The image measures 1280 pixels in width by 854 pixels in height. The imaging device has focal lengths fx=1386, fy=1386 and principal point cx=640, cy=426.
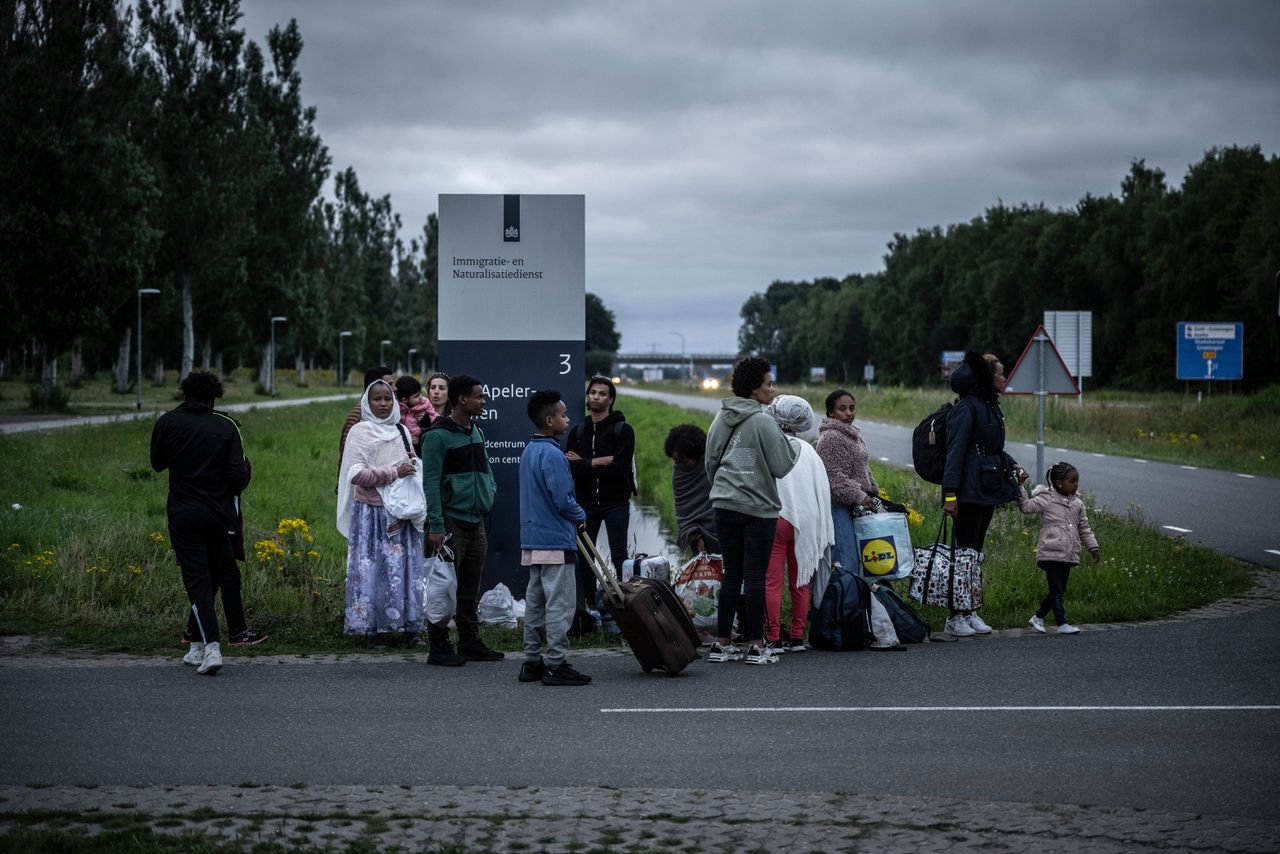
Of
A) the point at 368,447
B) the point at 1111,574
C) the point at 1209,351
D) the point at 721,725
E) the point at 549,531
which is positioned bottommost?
the point at 721,725

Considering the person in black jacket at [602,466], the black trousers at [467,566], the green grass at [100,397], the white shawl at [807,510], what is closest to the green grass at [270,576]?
the black trousers at [467,566]

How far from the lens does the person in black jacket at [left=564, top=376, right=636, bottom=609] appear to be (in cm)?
1097

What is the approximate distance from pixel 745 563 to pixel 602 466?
6.17ft

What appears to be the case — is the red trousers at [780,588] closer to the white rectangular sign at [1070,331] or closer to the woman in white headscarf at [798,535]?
the woman in white headscarf at [798,535]

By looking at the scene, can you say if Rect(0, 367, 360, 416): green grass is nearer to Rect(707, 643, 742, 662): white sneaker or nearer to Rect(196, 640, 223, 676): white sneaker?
Rect(196, 640, 223, 676): white sneaker

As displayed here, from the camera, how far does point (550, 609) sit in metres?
8.91

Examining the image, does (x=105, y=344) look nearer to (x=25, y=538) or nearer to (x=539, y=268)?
(x=25, y=538)

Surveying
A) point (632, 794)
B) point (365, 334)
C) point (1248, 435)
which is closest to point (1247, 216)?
point (1248, 435)

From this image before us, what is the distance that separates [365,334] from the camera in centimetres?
10719

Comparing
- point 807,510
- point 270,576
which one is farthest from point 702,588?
point 270,576

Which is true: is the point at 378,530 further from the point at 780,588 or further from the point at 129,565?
the point at 129,565

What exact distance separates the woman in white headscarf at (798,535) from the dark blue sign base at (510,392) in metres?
2.83

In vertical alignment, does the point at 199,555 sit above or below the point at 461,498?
below

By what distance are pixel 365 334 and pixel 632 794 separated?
104 meters
